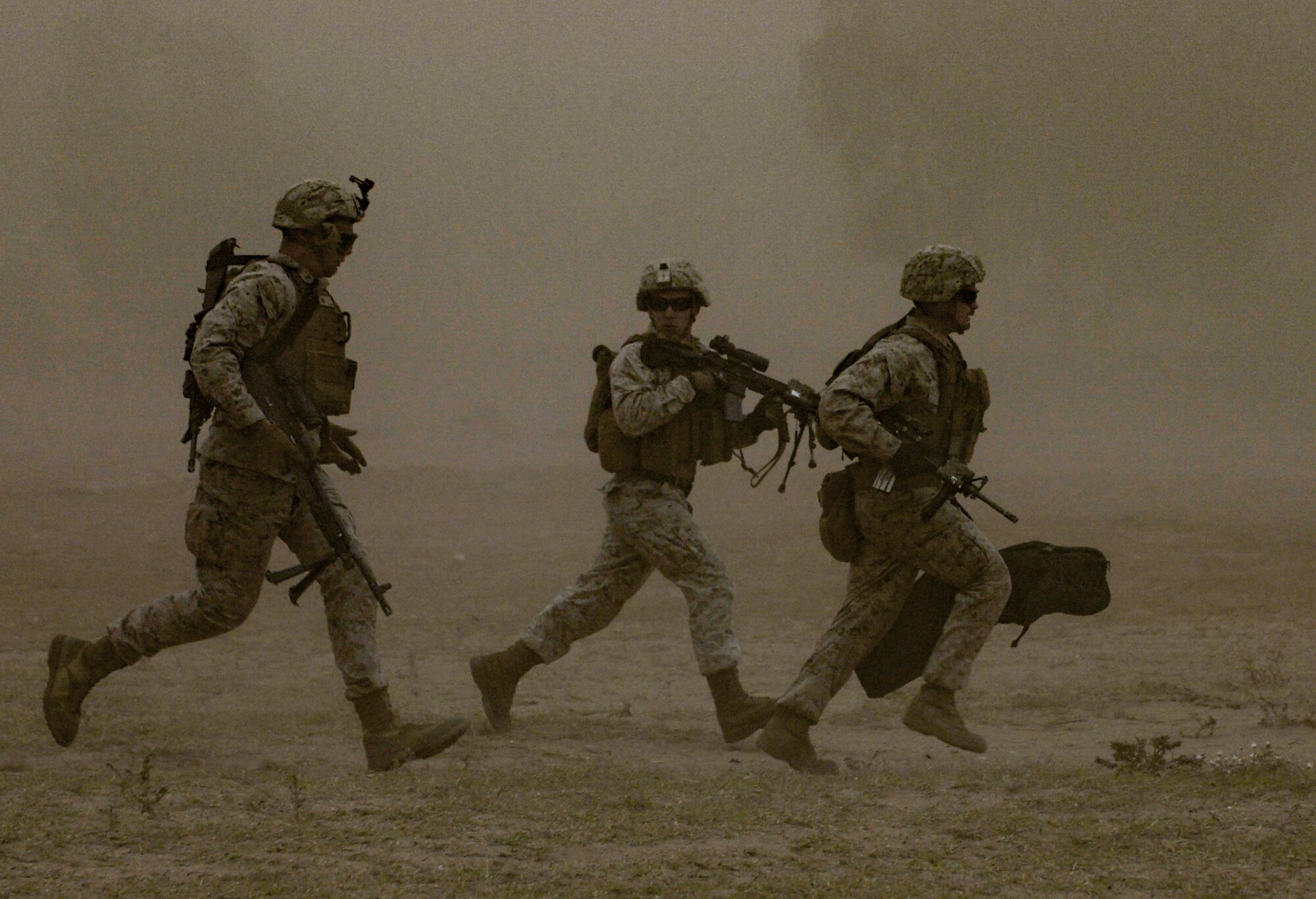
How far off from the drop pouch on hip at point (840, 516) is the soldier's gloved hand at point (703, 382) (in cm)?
64

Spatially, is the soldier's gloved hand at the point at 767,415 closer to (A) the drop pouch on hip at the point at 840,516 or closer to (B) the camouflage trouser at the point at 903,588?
(A) the drop pouch on hip at the point at 840,516

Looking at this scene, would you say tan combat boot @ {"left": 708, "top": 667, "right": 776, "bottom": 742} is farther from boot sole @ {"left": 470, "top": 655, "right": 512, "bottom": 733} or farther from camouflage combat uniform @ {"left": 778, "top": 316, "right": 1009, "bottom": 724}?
boot sole @ {"left": 470, "top": 655, "right": 512, "bottom": 733}

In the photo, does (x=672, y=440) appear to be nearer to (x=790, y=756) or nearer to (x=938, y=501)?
(x=938, y=501)

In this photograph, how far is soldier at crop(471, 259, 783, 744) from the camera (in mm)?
6285

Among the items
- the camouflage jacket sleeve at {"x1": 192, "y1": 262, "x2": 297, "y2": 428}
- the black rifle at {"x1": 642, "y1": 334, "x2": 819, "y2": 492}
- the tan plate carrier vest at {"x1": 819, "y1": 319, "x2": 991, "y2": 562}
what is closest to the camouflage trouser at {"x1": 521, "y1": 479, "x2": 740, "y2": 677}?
the black rifle at {"x1": 642, "y1": 334, "x2": 819, "y2": 492}

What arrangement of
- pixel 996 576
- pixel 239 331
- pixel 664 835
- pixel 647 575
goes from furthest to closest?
pixel 647 575 → pixel 996 576 → pixel 239 331 → pixel 664 835

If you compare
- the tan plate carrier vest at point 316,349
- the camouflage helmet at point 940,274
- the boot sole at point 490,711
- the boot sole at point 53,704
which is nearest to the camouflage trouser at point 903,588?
the camouflage helmet at point 940,274

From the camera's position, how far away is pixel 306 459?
5551 millimetres

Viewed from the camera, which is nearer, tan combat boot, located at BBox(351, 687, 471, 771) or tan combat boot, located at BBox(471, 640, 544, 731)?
tan combat boot, located at BBox(351, 687, 471, 771)

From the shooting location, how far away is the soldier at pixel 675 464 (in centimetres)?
629

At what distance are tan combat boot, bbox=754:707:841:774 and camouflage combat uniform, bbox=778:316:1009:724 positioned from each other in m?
0.05

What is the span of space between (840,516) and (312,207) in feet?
6.97

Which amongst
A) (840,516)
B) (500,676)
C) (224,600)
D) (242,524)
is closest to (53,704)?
(224,600)

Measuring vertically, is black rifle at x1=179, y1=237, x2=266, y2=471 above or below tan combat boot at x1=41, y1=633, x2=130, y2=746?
above
